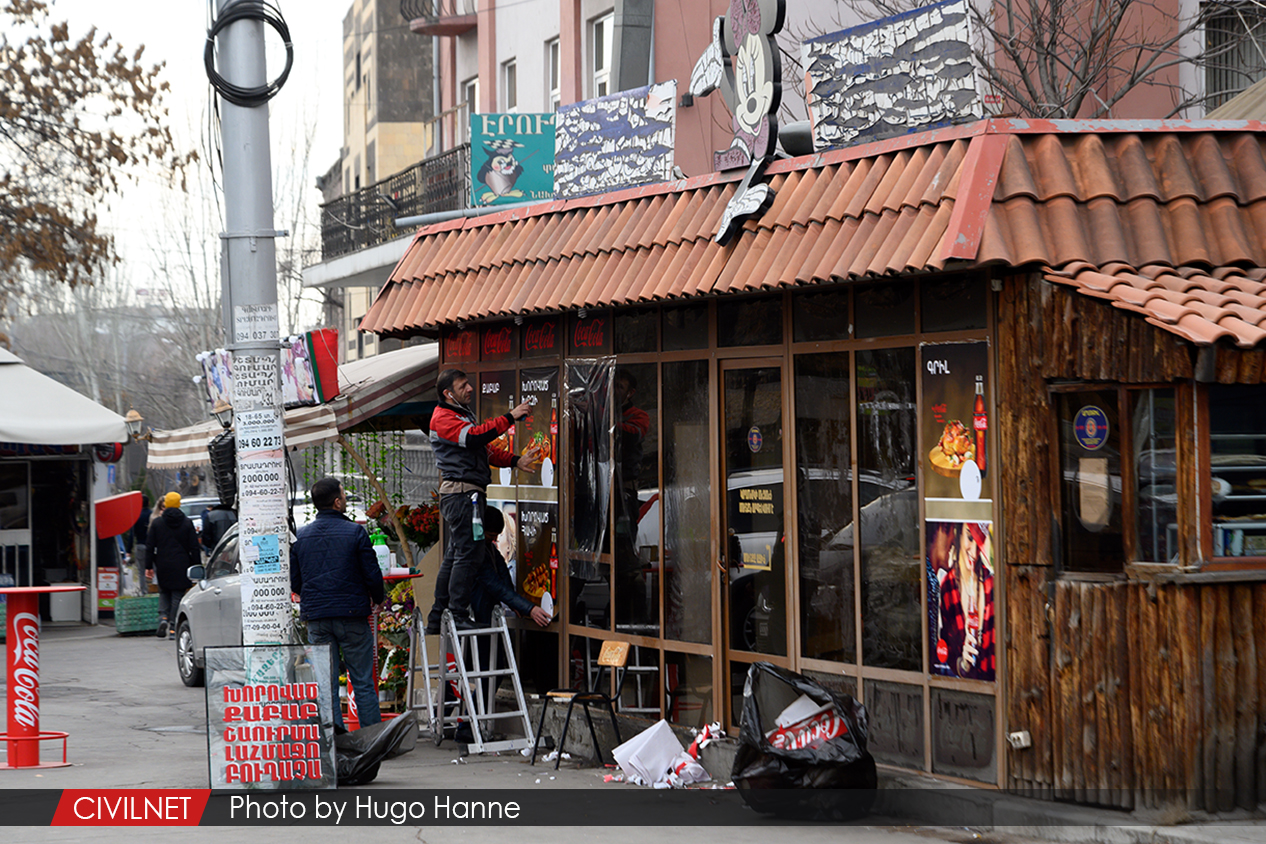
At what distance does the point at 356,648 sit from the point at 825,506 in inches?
133

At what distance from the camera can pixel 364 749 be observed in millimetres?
8531

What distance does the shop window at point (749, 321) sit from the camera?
868cm

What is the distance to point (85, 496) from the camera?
69.7 ft

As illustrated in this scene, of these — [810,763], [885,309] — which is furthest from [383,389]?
[810,763]

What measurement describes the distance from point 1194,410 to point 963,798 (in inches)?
92.1

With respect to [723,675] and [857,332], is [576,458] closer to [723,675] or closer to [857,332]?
[723,675]

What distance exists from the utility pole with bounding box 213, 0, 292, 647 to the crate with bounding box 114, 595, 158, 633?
13.0 m

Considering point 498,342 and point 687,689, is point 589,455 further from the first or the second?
point 687,689

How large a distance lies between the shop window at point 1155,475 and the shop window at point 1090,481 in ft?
0.36

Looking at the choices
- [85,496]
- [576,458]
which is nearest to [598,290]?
[576,458]

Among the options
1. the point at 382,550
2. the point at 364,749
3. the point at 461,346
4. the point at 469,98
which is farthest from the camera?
the point at 469,98

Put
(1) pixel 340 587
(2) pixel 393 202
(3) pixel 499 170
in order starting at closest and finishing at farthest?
(1) pixel 340 587
(3) pixel 499 170
(2) pixel 393 202

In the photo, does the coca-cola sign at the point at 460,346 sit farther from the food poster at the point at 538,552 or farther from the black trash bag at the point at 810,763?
the black trash bag at the point at 810,763

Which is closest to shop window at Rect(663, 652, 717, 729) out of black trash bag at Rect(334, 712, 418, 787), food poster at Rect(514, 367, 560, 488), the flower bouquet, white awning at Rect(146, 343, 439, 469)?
food poster at Rect(514, 367, 560, 488)
